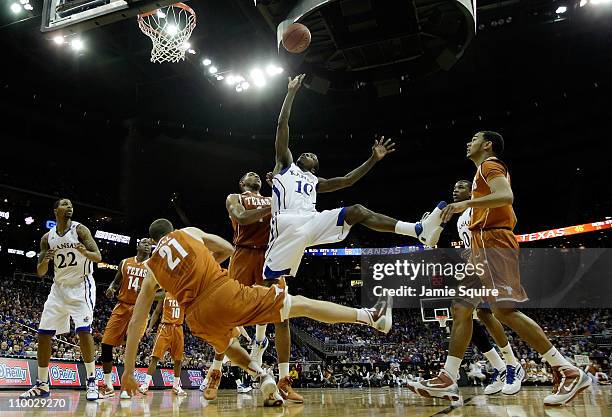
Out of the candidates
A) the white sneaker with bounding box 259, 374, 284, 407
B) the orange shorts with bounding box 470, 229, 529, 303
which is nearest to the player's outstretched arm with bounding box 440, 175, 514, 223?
the orange shorts with bounding box 470, 229, 529, 303

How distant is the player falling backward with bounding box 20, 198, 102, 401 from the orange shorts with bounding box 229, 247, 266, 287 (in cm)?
163

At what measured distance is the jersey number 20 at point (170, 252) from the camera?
370cm

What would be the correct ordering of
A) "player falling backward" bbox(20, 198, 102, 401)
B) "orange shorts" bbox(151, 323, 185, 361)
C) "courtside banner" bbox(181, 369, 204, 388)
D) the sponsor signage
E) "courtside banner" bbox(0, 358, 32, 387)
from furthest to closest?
the sponsor signage, "courtside banner" bbox(181, 369, 204, 388), "courtside banner" bbox(0, 358, 32, 387), "orange shorts" bbox(151, 323, 185, 361), "player falling backward" bbox(20, 198, 102, 401)

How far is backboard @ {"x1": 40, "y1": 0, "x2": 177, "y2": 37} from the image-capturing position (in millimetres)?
6641

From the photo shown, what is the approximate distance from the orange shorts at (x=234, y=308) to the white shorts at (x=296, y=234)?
1.05 metres

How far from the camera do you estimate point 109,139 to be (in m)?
25.3

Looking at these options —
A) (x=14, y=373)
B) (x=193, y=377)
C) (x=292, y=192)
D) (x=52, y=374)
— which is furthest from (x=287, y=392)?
(x=193, y=377)

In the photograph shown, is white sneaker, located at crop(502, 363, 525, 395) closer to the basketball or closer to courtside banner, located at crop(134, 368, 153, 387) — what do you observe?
the basketball

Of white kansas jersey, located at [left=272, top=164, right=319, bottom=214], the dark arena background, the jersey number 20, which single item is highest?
the dark arena background

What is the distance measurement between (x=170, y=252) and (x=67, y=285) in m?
3.07

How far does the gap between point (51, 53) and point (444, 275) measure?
2009 centimetres

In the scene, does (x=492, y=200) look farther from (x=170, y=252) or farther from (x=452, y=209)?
(x=170, y=252)

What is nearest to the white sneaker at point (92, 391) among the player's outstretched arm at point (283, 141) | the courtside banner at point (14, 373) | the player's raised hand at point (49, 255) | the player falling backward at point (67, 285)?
the player falling backward at point (67, 285)

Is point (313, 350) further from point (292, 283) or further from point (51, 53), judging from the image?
point (51, 53)
